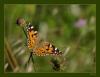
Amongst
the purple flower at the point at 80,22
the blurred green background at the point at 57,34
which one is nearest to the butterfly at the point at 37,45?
the blurred green background at the point at 57,34

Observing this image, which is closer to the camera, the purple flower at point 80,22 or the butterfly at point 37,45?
the butterfly at point 37,45

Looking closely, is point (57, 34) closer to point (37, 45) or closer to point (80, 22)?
point (80, 22)

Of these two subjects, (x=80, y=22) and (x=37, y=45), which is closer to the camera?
(x=37, y=45)

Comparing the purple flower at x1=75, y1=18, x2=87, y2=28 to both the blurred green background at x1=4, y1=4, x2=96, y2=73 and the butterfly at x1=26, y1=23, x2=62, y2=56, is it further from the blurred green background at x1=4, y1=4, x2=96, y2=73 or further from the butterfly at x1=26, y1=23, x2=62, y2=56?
the butterfly at x1=26, y1=23, x2=62, y2=56

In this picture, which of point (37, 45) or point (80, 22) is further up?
point (80, 22)

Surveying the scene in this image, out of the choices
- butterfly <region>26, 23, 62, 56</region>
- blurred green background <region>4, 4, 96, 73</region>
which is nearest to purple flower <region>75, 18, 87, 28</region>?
blurred green background <region>4, 4, 96, 73</region>

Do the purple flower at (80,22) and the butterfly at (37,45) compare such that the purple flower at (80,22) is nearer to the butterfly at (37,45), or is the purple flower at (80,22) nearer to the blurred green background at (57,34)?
the blurred green background at (57,34)

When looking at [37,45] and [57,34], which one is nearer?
[37,45]

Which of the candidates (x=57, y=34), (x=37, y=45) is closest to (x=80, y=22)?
Answer: (x=57, y=34)
